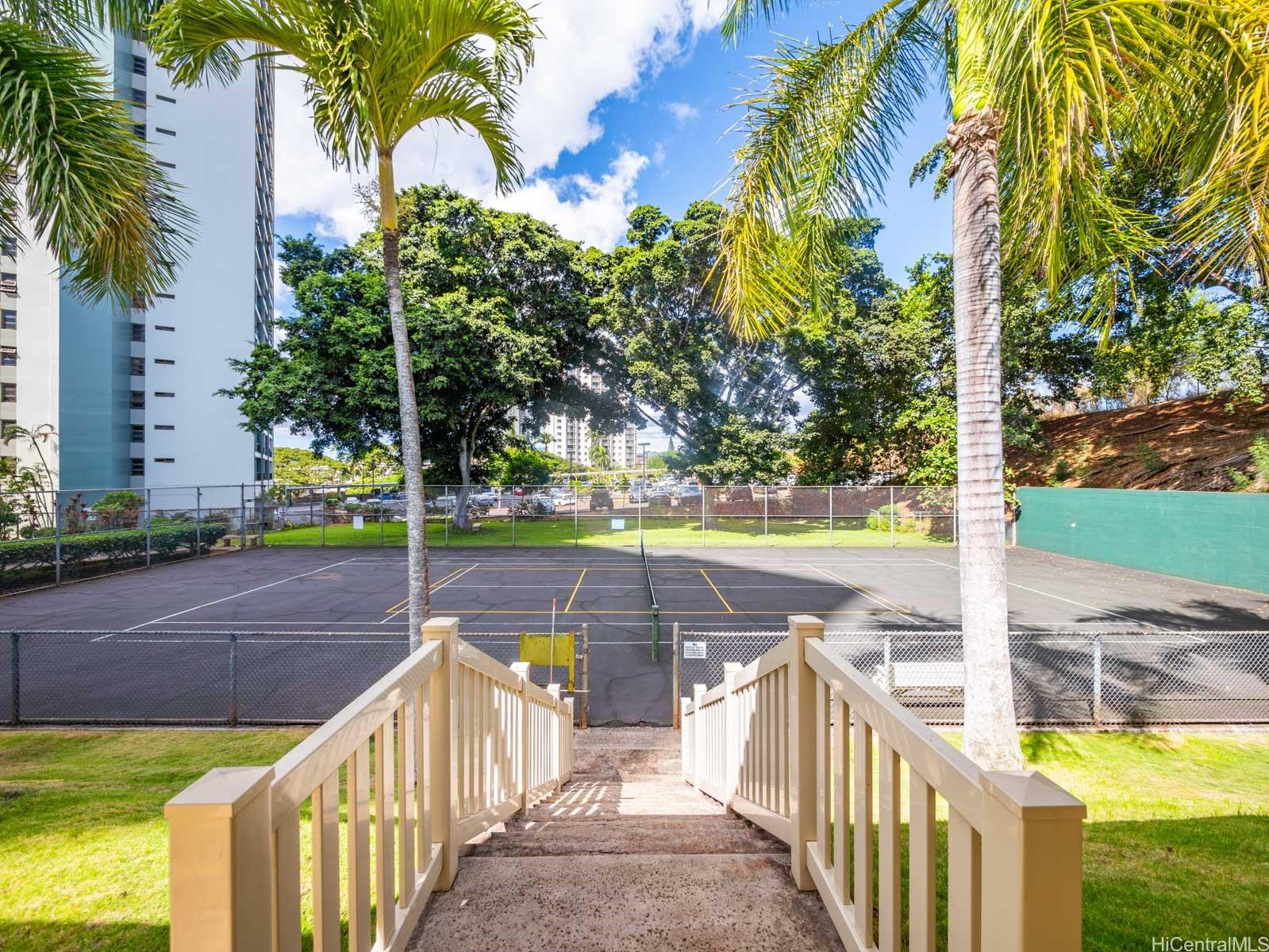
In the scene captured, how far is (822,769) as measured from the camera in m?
2.15

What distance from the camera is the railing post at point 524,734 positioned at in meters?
3.74

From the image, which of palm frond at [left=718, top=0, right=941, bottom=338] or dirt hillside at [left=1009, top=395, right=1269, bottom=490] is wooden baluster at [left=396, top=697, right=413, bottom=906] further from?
dirt hillside at [left=1009, top=395, right=1269, bottom=490]

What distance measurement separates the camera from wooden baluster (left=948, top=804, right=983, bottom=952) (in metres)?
1.17

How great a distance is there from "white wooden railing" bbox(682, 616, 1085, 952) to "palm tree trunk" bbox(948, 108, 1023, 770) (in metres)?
2.61

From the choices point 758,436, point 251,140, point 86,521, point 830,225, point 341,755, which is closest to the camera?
point 341,755

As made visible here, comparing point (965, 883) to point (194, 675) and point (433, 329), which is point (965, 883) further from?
point (433, 329)

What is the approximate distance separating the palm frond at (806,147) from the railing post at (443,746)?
17.1 feet

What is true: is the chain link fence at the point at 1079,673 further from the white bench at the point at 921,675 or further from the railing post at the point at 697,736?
the railing post at the point at 697,736

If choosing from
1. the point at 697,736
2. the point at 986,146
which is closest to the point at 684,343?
the point at 986,146

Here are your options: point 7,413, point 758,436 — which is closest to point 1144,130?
point 758,436

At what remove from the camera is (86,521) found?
64.5 feet

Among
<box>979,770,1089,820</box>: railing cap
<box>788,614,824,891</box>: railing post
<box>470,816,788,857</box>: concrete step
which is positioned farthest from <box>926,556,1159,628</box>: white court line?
<box>979,770,1089,820</box>: railing cap

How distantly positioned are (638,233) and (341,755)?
28.6 meters

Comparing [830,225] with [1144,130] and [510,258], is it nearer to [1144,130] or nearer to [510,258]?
[1144,130]
